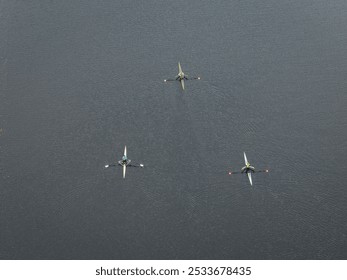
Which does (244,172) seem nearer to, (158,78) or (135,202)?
(135,202)

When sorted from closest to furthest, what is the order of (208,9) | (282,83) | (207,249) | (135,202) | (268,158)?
(207,249) → (135,202) → (268,158) → (282,83) → (208,9)

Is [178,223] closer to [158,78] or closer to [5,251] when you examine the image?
[5,251]

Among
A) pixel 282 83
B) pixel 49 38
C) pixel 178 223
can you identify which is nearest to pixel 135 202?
pixel 178 223

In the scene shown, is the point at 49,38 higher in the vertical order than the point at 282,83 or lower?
higher

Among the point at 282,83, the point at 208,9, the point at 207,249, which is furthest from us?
the point at 208,9

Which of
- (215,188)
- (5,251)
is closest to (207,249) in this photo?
(215,188)

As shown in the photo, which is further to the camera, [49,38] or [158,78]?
[49,38]

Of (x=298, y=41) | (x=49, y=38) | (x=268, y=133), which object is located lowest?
(x=268, y=133)

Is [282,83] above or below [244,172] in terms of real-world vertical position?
above

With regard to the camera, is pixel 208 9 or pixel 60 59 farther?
pixel 208 9
